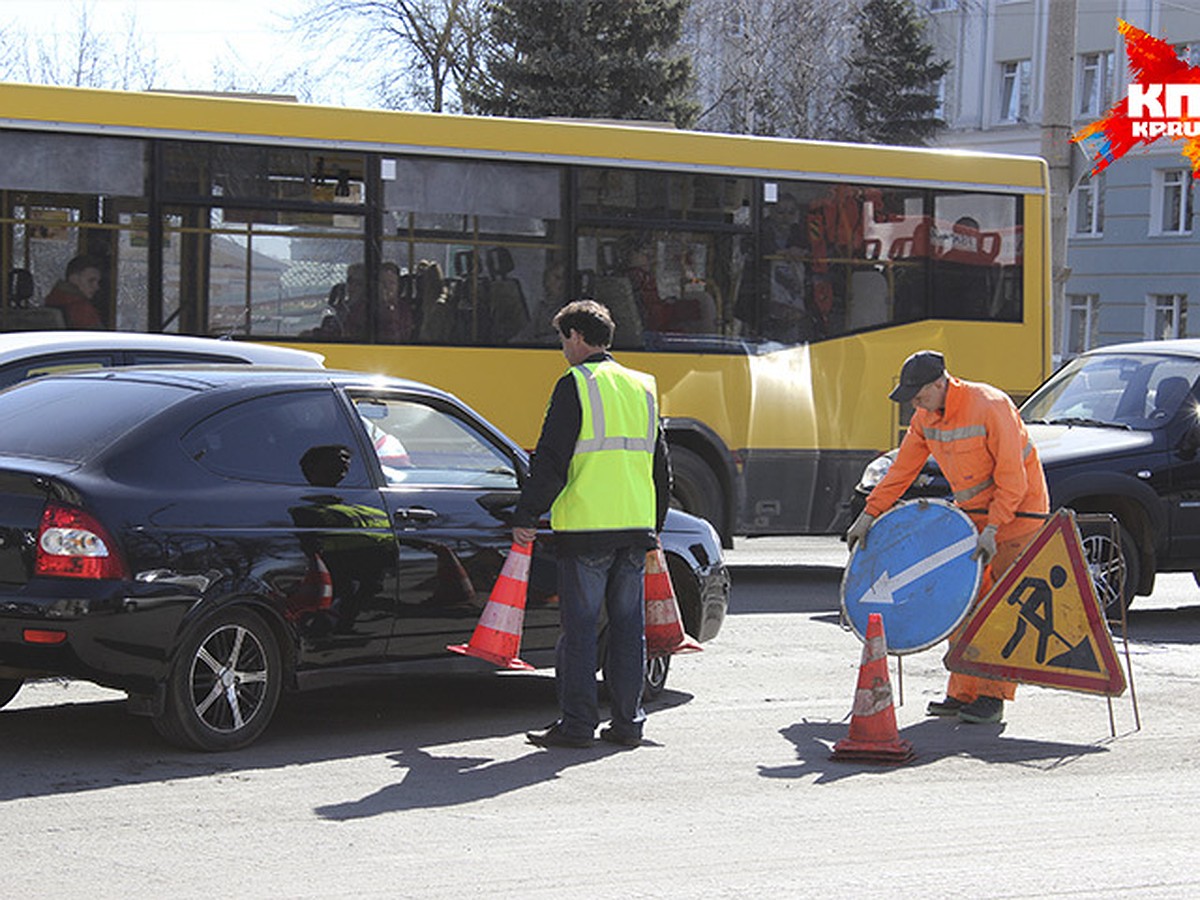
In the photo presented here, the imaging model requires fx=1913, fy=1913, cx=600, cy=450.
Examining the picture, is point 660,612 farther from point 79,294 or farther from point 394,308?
point 79,294

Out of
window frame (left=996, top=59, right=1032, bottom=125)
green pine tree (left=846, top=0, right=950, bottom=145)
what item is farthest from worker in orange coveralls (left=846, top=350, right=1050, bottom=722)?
window frame (left=996, top=59, right=1032, bottom=125)

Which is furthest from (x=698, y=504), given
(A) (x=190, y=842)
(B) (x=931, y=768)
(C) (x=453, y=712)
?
(A) (x=190, y=842)

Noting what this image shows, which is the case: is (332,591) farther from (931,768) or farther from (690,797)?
(931,768)

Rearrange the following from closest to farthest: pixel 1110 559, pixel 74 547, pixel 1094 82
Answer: pixel 74 547, pixel 1110 559, pixel 1094 82

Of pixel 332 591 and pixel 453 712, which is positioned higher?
pixel 332 591

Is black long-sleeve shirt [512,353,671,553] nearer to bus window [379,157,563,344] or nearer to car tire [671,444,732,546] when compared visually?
bus window [379,157,563,344]

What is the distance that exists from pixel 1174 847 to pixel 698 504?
27.1 feet

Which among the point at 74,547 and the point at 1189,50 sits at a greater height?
the point at 1189,50

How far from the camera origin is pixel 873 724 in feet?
26.1

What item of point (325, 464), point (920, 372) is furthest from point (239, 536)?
point (920, 372)

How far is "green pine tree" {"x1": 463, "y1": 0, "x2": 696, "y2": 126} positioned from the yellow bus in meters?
17.5

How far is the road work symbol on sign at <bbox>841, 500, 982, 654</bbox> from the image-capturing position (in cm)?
877

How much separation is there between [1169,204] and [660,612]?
38850 mm

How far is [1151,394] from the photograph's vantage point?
13859 millimetres
